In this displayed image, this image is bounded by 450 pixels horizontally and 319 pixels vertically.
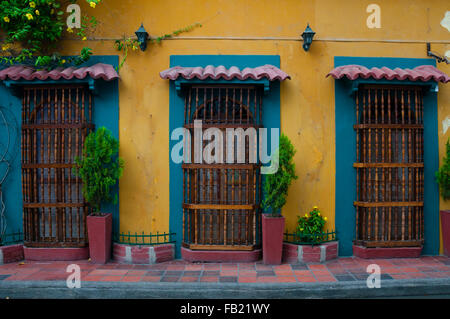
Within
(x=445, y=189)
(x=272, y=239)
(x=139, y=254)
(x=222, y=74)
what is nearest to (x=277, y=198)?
(x=272, y=239)

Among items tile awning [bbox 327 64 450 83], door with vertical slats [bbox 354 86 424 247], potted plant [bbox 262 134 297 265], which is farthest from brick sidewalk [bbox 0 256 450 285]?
tile awning [bbox 327 64 450 83]

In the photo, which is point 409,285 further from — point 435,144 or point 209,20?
point 209,20

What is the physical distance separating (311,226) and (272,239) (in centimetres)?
84

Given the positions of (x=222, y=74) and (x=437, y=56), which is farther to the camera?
(x=437, y=56)

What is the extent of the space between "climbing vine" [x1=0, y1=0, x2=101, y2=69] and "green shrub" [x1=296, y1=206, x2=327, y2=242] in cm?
495

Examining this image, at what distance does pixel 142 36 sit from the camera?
5.17 meters

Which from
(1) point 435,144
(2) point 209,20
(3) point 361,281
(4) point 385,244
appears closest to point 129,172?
(2) point 209,20

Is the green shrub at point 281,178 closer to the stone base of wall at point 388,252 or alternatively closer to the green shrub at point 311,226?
the green shrub at point 311,226

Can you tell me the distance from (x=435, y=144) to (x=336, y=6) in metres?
3.25

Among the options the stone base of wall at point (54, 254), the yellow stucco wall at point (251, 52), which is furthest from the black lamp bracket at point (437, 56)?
the stone base of wall at point (54, 254)

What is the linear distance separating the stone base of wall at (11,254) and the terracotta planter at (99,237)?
1.39m

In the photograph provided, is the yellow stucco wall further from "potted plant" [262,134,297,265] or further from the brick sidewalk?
the brick sidewalk

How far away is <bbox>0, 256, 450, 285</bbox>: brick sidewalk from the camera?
4.48m

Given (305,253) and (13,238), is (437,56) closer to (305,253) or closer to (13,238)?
(305,253)
